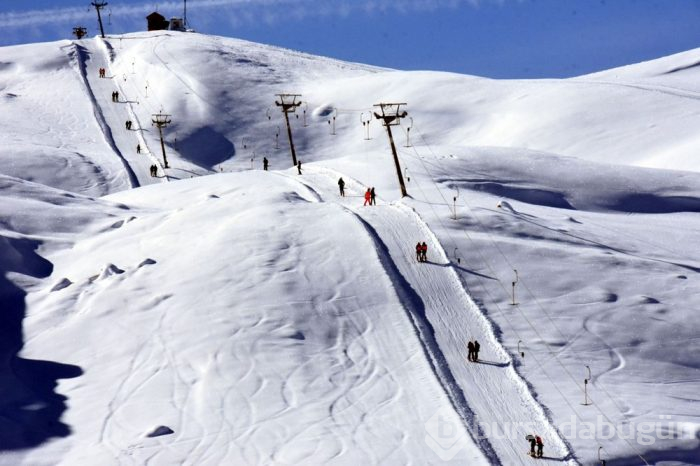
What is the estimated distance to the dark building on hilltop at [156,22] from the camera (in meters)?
124

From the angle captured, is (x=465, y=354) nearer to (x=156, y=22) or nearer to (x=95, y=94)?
(x=95, y=94)

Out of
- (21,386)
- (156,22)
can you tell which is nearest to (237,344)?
(21,386)

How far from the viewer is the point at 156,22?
124 meters

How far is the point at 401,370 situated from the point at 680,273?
48.7 ft

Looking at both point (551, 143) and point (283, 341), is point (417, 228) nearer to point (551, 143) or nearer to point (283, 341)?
point (283, 341)

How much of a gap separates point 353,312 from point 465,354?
460cm

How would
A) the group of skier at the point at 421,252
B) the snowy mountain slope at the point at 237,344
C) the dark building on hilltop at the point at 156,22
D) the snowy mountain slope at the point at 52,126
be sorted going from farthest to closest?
the dark building on hilltop at the point at 156,22 → the snowy mountain slope at the point at 52,126 → the group of skier at the point at 421,252 → the snowy mountain slope at the point at 237,344

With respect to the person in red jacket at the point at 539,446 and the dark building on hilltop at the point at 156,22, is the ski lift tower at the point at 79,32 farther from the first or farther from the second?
the person in red jacket at the point at 539,446

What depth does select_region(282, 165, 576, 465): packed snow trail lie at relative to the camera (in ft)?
97.7

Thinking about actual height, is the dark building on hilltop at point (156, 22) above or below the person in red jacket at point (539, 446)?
above

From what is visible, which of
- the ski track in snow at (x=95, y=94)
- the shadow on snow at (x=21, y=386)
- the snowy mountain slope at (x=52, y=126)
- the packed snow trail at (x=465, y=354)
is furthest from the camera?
the ski track in snow at (x=95, y=94)

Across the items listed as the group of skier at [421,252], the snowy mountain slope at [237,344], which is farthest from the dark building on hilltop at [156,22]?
the group of skier at [421,252]

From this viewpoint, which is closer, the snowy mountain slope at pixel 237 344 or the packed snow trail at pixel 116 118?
the snowy mountain slope at pixel 237 344

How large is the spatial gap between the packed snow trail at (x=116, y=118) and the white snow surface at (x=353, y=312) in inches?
62.7
